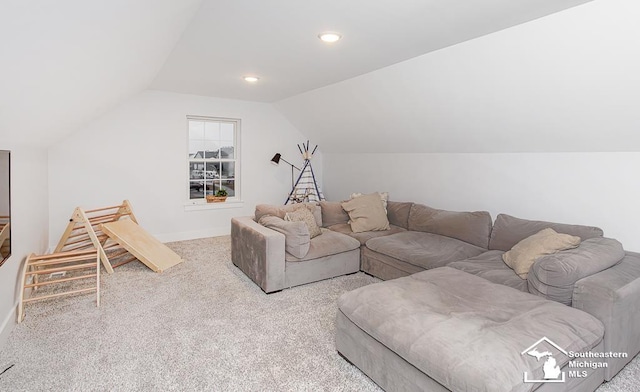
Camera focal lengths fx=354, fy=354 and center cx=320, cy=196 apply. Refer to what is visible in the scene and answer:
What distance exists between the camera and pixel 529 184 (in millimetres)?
3547

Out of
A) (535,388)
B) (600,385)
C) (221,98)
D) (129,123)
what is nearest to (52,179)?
(129,123)

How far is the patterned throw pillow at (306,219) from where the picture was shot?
3.92 m

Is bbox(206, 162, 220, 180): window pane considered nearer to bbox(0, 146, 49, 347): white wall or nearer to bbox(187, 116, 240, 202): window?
bbox(187, 116, 240, 202): window

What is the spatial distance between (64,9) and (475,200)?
3.97 meters

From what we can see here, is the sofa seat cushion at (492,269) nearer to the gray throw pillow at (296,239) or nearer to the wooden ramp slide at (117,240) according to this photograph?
the gray throw pillow at (296,239)

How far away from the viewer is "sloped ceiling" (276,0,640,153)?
2.21 meters

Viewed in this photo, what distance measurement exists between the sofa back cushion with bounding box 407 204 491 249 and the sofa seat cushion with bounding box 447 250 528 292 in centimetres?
29

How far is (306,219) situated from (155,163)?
8.59 ft

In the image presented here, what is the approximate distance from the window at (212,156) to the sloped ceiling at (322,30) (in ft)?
5.13

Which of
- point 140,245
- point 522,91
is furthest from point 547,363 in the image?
point 140,245

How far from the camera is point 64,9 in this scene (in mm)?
1176

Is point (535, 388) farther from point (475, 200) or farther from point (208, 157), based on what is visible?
point (208, 157)

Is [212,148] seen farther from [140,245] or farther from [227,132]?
[140,245]

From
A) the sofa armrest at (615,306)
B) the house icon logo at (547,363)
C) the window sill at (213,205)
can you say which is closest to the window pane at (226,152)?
the window sill at (213,205)
